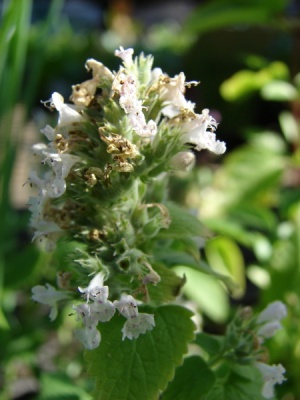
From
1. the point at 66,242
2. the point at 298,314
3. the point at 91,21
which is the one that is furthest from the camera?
the point at 91,21

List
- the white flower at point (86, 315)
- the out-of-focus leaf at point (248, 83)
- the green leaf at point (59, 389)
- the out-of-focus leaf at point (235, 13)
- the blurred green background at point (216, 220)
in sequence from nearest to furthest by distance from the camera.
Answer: the white flower at point (86, 315) < the green leaf at point (59, 389) < the blurred green background at point (216, 220) < the out-of-focus leaf at point (248, 83) < the out-of-focus leaf at point (235, 13)

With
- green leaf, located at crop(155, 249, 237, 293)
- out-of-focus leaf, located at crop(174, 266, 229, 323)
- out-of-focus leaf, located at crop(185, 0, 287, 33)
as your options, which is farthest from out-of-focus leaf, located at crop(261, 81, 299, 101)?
green leaf, located at crop(155, 249, 237, 293)

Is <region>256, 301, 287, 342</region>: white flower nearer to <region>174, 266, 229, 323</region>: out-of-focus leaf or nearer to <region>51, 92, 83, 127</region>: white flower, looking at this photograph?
<region>51, 92, 83, 127</region>: white flower

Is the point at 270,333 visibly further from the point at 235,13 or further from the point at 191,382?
the point at 235,13

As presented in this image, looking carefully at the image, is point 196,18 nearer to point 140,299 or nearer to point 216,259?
point 216,259

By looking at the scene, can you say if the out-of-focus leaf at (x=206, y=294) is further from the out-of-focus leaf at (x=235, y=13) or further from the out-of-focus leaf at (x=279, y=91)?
the out-of-focus leaf at (x=235, y=13)

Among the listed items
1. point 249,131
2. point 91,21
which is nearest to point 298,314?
point 249,131

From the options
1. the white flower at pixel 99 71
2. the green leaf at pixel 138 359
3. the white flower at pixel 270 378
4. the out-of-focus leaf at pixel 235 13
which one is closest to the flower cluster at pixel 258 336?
the white flower at pixel 270 378
